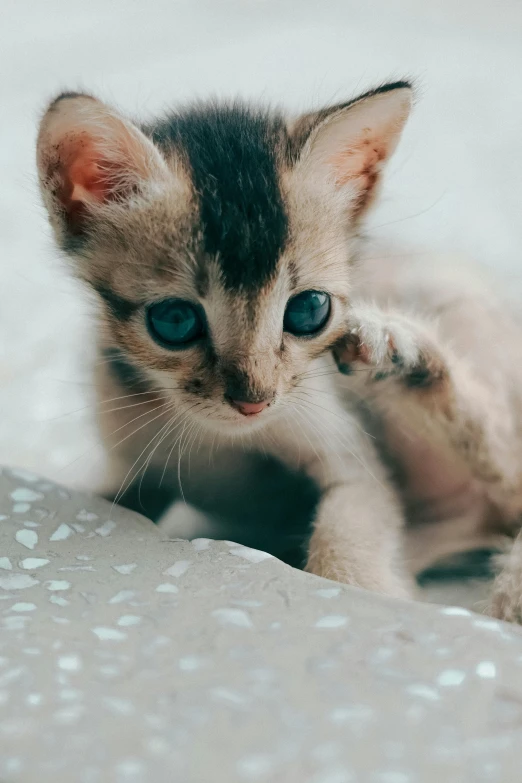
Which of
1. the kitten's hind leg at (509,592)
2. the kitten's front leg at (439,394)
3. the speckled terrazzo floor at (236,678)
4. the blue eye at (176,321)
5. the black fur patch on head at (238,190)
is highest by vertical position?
the black fur patch on head at (238,190)

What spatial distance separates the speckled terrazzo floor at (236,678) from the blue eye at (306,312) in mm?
242

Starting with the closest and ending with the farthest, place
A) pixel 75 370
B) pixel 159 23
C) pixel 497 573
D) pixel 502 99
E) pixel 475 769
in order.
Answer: pixel 475 769, pixel 497 573, pixel 75 370, pixel 502 99, pixel 159 23

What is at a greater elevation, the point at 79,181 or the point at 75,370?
the point at 79,181

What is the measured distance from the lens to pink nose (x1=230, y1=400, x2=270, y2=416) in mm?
879

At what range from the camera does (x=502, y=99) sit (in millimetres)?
1659

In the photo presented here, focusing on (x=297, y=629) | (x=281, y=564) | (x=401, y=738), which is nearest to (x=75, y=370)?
(x=281, y=564)

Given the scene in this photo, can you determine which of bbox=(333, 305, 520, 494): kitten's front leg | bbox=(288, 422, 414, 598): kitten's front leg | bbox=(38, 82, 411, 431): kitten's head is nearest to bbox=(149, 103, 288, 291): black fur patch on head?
bbox=(38, 82, 411, 431): kitten's head

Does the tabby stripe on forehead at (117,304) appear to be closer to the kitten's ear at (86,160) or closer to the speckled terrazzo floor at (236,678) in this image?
the kitten's ear at (86,160)

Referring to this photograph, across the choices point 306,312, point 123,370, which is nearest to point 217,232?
point 306,312

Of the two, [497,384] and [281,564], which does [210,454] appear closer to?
[281,564]

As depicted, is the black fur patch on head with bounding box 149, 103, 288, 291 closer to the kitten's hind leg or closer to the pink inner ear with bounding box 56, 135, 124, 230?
the pink inner ear with bounding box 56, 135, 124, 230

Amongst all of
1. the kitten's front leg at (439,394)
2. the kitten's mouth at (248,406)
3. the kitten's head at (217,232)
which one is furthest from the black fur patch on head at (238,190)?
the kitten's front leg at (439,394)

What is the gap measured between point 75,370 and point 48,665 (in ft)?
1.94

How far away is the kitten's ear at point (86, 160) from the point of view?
0.86 m
